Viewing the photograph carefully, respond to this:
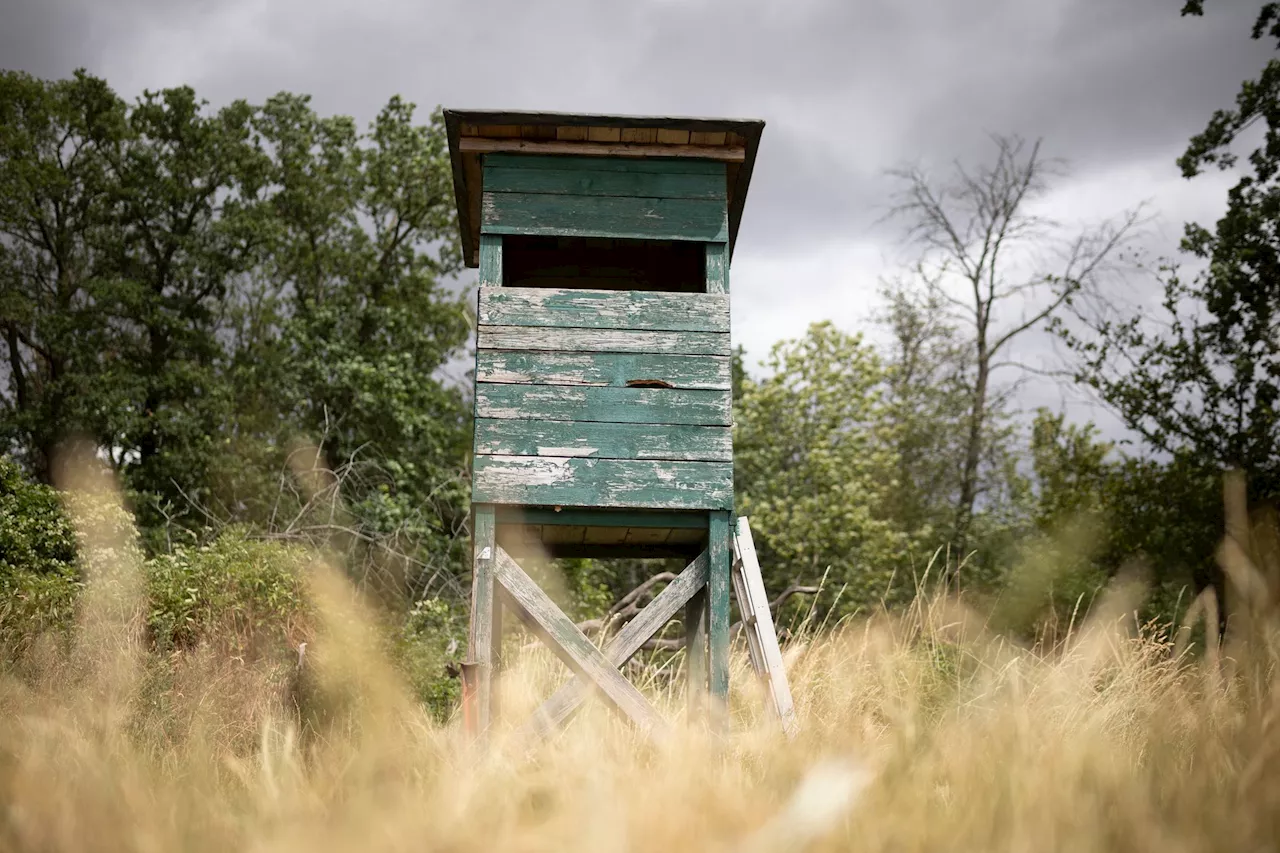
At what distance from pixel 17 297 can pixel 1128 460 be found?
18.4 meters

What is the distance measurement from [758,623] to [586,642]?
119 cm

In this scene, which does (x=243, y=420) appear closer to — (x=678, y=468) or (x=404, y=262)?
(x=404, y=262)

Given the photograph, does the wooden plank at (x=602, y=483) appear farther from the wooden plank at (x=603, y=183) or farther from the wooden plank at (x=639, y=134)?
the wooden plank at (x=639, y=134)

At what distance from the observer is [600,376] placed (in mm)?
6805

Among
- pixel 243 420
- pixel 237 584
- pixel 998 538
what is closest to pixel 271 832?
pixel 237 584

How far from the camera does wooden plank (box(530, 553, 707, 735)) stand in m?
6.41

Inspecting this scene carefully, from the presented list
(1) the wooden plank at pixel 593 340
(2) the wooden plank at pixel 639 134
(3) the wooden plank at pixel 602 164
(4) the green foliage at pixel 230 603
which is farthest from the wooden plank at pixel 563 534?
(4) the green foliage at pixel 230 603

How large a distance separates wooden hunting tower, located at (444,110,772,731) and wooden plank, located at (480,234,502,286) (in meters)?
0.01

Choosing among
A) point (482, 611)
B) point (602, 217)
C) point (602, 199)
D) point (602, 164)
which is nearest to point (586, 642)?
point (482, 611)

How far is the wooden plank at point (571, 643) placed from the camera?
6582 mm

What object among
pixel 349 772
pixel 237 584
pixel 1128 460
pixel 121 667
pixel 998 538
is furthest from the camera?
pixel 998 538

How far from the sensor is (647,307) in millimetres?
6930

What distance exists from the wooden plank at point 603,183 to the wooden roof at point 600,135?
5.2 inches

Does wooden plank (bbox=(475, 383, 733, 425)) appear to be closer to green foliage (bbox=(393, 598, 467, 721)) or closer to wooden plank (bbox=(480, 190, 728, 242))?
wooden plank (bbox=(480, 190, 728, 242))
